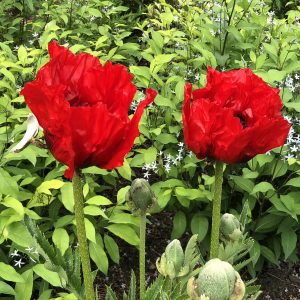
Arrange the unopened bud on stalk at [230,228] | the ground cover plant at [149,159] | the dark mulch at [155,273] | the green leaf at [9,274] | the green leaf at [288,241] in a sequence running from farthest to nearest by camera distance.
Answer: the dark mulch at [155,273] → the green leaf at [288,241] → the green leaf at [9,274] → the unopened bud on stalk at [230,228] → the ground cover plant at [149,159]

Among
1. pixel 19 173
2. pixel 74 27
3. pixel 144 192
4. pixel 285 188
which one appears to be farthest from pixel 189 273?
pixel 74 27

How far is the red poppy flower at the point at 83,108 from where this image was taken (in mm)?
797

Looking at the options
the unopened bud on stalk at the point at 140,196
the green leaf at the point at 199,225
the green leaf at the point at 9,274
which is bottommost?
the green leaf at the point at 199,225

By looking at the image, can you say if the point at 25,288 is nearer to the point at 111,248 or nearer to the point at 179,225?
the point at 111,248

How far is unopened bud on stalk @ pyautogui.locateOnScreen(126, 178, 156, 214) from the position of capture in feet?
3.58

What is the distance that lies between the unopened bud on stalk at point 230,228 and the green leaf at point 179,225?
1079 mm

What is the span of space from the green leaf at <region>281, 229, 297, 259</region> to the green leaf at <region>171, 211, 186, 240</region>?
367 millimetres

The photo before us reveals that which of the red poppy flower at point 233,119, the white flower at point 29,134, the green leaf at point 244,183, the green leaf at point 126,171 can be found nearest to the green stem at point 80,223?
the white flower at point 29,134

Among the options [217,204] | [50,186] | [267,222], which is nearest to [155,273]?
[267,222]

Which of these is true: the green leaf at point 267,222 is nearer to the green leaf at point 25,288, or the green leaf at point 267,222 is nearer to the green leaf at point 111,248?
the green leaf at point 111,248

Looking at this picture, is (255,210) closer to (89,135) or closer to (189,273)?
(189,273)

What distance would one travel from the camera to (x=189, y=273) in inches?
46.4

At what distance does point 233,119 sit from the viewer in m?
0.95

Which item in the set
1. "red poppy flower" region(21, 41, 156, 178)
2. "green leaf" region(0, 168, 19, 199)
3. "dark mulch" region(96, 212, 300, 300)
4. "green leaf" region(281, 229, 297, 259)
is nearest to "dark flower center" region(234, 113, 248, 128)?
"red poppy flower" region(21, 41, 156, 178)
